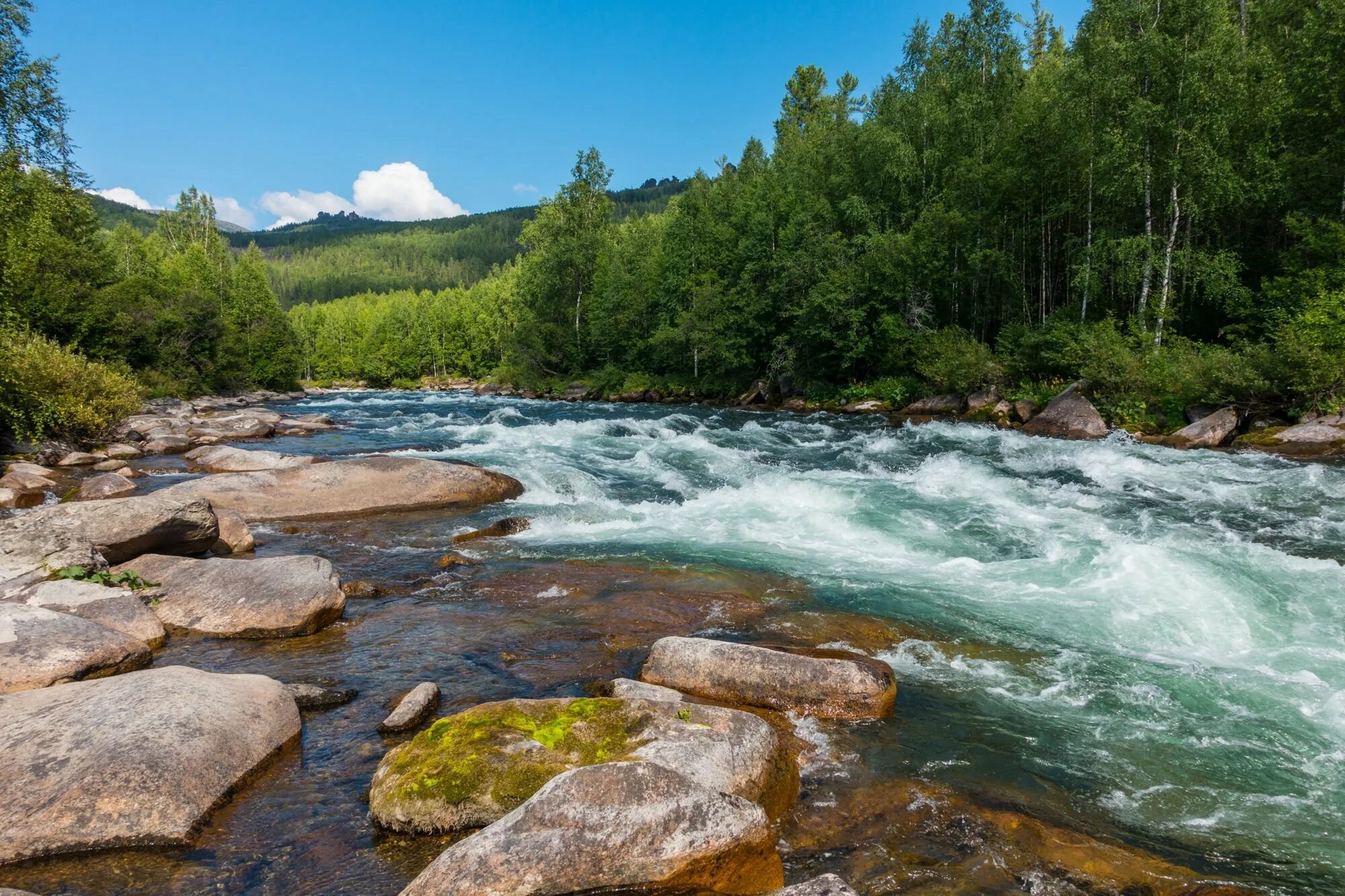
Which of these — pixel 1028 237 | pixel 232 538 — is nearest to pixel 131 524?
pixel 232 538

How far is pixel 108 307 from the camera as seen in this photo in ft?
120

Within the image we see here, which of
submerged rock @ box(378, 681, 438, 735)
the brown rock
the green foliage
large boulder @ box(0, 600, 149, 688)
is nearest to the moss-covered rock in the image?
submerged rock @ box(378, 681, 438, 735)

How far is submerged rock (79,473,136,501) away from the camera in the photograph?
1267 centimetres

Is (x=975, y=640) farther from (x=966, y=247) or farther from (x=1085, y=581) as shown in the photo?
(x=966, y=247)

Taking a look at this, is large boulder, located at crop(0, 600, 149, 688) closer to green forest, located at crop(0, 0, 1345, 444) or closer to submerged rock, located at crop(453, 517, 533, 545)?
submerged rock, located at crop(453, 517, 533, 545)

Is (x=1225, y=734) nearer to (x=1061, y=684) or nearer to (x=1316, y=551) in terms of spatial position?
(x=1061, y=684)

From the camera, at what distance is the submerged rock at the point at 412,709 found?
Result: 541 centimetres

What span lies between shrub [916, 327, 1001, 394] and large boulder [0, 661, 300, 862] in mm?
30603

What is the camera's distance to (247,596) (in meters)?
7.52

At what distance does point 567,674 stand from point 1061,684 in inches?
191

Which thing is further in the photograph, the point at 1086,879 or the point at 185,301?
the point at 185,301

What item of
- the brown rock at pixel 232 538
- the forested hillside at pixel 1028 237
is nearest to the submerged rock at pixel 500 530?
the brown rock at pixel 232 538

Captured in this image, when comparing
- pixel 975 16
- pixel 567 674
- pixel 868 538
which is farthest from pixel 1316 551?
pixel 975 16

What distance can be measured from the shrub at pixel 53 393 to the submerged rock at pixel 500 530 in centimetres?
1282
